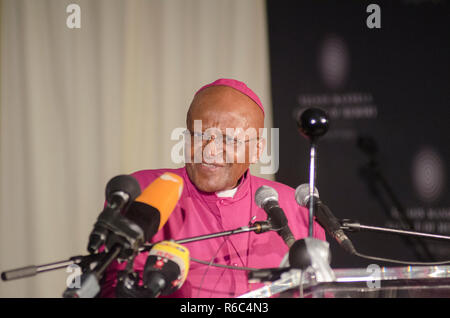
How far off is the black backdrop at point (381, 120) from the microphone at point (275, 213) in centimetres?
154

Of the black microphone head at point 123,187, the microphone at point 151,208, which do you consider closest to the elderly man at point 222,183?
the microphone at point 151,208

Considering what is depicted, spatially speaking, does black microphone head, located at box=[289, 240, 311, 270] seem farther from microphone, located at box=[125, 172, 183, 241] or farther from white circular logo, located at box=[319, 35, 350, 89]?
white circular logo, located at box=[319, 35, 350, 89]

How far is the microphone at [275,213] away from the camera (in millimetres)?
1273

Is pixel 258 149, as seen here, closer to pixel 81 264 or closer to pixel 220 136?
pixel 220 136

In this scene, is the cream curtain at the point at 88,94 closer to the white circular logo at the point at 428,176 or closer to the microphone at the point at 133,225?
the white circular logo at the point at 428,176

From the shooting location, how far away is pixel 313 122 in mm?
1221

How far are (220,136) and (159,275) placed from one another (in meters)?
0.94

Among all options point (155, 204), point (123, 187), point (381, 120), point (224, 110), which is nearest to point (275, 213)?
point (155, 204)

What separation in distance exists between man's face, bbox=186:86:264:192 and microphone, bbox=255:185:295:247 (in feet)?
1.72

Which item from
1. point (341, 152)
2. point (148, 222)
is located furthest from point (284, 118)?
point (148, 222)

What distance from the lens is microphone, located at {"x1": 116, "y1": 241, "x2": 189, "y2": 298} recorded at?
1035 millimetres

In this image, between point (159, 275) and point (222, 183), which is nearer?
point (159, 275)

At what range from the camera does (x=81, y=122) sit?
3.00 metres
